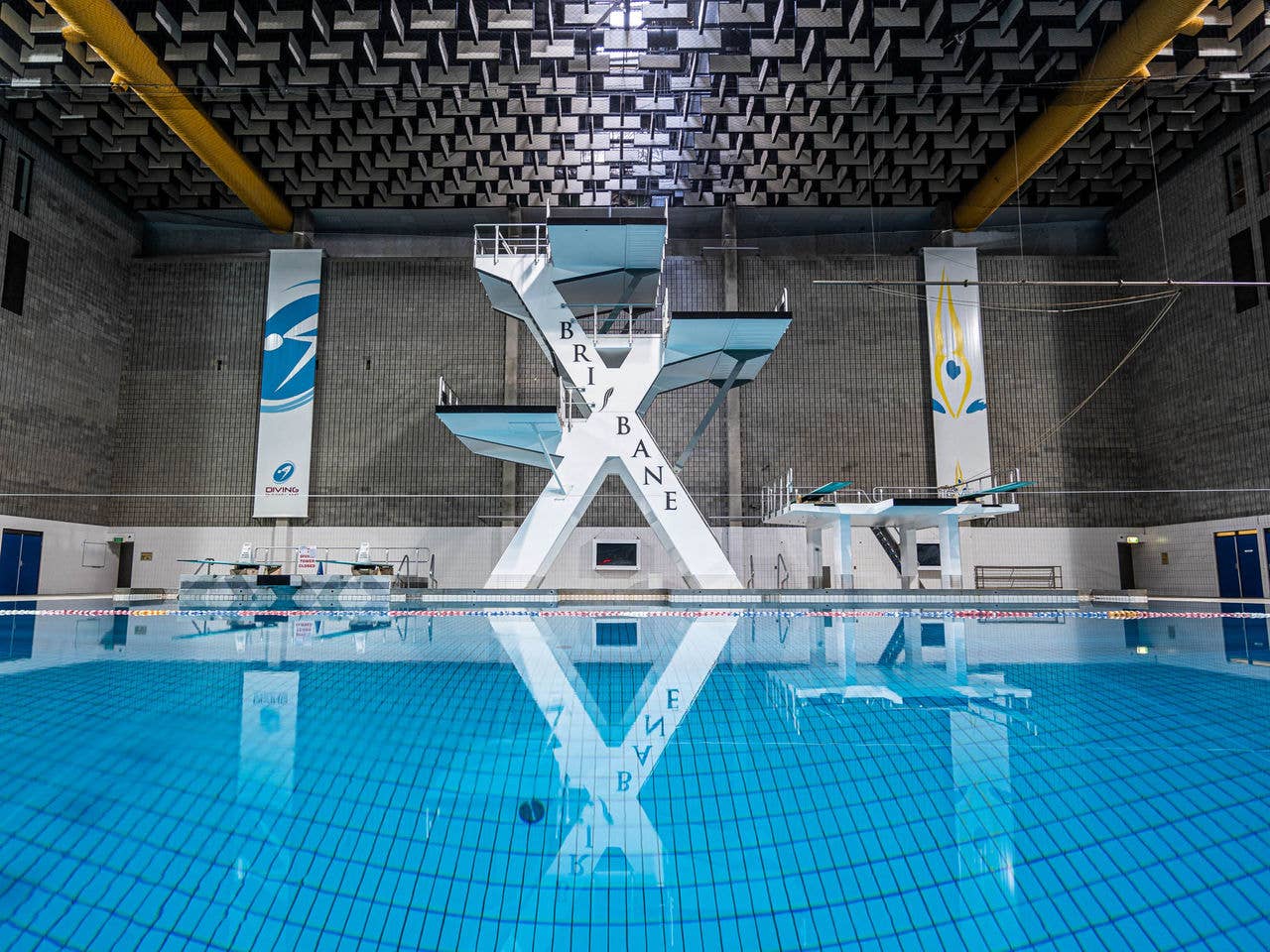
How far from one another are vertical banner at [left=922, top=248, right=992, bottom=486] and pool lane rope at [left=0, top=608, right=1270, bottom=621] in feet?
21.3

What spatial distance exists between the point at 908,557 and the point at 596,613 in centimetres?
722

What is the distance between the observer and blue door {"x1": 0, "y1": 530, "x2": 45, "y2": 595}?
14047 millimetres

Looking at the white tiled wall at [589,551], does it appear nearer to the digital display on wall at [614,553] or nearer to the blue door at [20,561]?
the digital display on wall at [614,553]

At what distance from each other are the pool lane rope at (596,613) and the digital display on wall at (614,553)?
621 centimetres

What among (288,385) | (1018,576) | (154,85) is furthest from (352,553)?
(1018,576)

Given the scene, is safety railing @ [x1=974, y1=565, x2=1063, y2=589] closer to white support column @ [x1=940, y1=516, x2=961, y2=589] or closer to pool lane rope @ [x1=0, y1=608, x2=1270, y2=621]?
white support column @ [x1=940, y1=516, x2=961, y2=589]

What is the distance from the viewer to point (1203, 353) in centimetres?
1511

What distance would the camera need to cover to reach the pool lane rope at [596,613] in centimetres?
946

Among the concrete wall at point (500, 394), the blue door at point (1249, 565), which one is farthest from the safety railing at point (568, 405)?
the blue door at point (1249, 565)

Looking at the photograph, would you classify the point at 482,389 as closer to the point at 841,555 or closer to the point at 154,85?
the point at 154,85

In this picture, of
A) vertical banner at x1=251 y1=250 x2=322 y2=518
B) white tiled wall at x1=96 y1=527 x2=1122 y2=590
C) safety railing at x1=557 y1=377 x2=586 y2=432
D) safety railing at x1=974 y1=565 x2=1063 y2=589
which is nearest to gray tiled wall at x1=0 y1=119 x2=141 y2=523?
white tiled wall at x1=96 y1=527 x2=1122 y2=590

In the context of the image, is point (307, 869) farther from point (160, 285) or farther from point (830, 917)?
point (160, 285)

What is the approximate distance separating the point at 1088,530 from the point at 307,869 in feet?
62.3

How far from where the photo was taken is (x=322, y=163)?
15.2 meters
